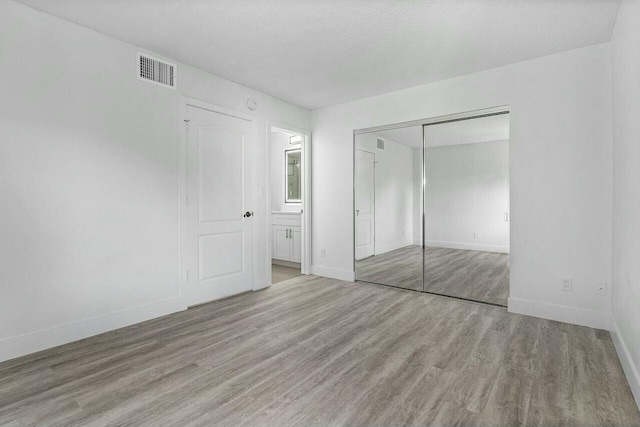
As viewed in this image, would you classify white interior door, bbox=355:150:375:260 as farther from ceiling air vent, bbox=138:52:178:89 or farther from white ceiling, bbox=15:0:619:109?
ceiling air vent, bbox=138:52:178:89

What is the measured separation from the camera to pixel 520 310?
11.0 feet

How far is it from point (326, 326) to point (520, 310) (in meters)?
2.11

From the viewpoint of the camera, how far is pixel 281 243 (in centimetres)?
605

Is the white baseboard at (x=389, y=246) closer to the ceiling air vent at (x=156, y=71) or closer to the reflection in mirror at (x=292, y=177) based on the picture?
the reflection in mirror at (x=292, y=177)

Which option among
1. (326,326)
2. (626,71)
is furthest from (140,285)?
(626,71)

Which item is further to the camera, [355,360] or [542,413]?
[355,360]

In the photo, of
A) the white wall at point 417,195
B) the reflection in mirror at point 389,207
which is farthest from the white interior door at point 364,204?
the white wall at point 417,195

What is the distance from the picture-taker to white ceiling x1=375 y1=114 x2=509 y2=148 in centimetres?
356

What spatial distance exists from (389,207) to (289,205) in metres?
2.48

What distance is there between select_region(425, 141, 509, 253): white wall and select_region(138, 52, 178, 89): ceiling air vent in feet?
10.4

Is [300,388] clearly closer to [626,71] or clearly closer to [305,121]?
[626,71]

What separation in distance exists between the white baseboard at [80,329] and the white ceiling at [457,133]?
3477 millimetres

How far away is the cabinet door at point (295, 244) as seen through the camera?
18.8 ft

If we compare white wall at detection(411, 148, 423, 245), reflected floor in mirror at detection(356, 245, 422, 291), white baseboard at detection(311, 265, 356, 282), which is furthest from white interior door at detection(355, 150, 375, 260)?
white wall at detection(411, 148, 423, 245)
